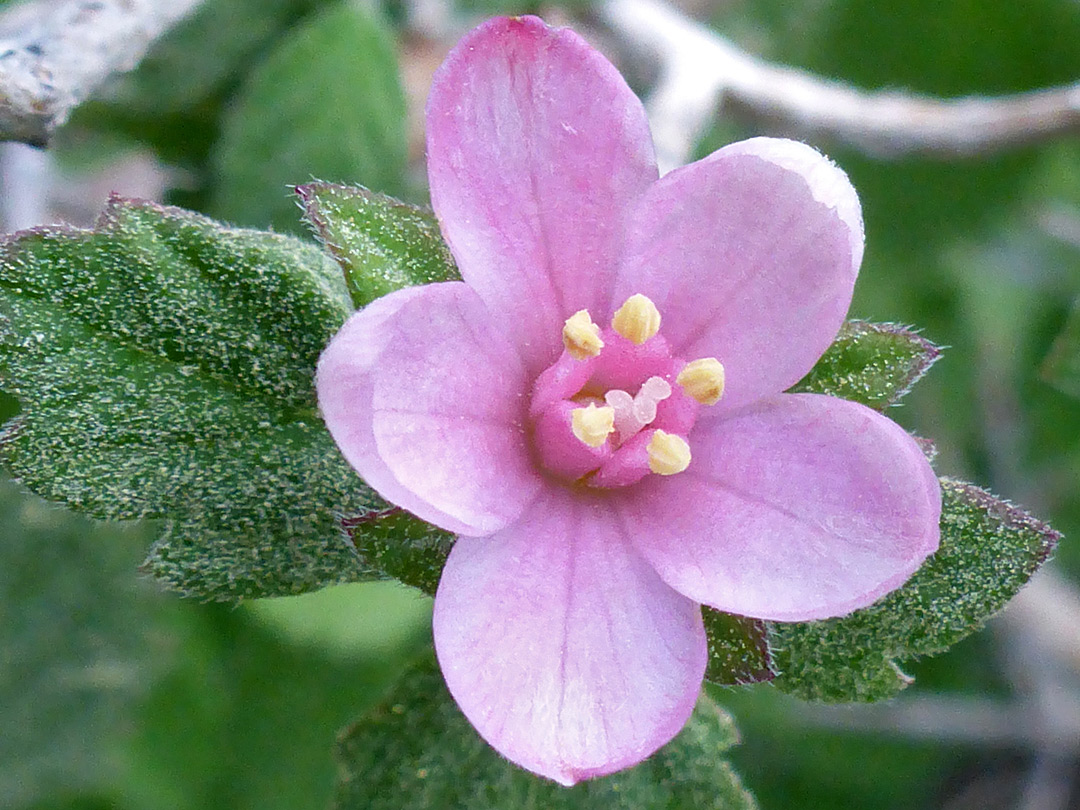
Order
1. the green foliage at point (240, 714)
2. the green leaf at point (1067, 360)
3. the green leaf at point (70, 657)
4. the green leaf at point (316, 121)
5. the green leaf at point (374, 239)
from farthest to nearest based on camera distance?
the green foliage at point (240, 714) < the green leaf at point (70, 657) < the green leaf at point (316, 121) < the green leaf at point (1067, 360) < the green leaf at point (374, 239)

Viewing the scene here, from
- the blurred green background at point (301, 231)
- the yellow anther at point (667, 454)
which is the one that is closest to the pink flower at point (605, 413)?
the yellow anther at point (667, 454)

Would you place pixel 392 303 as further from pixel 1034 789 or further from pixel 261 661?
pixel 1034 789

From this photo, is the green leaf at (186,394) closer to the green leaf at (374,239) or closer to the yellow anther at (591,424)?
the green leaf at (374,239)

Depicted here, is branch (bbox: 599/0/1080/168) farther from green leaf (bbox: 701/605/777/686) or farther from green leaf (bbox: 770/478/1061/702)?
green leaf (bbox: 701/605/777/686)

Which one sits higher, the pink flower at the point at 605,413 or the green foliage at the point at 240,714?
the pink flower at the point at 605,413

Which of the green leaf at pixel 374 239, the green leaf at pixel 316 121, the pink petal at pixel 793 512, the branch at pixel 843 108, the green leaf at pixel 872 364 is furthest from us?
the green leaf at pixel 316 121

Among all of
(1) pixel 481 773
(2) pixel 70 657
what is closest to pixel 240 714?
(2) pixel 70 657

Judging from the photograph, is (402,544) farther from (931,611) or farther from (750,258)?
(931,611)
